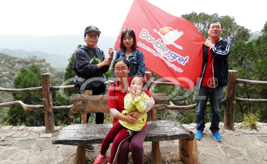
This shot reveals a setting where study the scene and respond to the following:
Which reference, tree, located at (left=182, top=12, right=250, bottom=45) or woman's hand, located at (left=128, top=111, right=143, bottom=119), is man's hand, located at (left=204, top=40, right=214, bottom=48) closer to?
woman's hand, located at (left=128, top=111, right=143, bottom=119)

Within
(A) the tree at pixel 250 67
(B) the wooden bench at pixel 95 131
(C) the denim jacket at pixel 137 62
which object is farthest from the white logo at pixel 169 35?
(A) the tree at pixel 250 67

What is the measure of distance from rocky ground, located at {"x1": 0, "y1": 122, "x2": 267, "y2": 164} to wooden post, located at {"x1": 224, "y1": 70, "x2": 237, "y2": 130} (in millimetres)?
163

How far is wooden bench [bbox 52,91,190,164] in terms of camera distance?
6.50ft

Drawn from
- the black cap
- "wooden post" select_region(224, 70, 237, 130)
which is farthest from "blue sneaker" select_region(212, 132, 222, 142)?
the black cap

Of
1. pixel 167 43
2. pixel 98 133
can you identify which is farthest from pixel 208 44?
pixel 98 133

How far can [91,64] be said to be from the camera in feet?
7.73

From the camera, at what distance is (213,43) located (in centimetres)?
274

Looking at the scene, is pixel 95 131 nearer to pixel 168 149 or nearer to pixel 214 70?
pixel 168 149

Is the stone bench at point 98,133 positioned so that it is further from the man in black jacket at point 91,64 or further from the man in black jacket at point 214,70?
the man in black jacket at point 214,70

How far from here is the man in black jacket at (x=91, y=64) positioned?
2.34 meters

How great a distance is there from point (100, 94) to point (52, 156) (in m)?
1.17

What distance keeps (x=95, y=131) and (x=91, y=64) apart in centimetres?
85

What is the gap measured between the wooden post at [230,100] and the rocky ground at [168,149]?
0.16 m

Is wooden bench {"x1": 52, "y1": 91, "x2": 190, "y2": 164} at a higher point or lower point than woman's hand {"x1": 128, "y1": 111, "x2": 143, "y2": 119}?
lower
